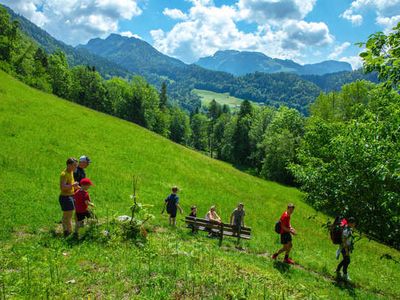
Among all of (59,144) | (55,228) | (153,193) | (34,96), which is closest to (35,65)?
(34,96)

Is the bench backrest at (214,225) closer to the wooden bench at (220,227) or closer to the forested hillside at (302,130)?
the wooden bench at (220,227)

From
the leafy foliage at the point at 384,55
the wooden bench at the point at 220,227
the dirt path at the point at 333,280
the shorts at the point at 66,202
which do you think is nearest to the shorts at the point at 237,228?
the wooden bench at the point at 220,227

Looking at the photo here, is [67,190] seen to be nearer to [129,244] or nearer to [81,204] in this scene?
[81,204]

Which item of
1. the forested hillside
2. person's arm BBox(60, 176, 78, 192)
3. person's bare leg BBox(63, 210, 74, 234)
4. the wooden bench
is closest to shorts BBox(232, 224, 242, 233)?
the wooden bench

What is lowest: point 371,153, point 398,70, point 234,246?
point 234,246

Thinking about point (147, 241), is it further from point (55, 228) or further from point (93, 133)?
point (93, 133)

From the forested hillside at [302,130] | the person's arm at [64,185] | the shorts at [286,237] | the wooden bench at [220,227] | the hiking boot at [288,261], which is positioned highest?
the forested hillside at [302,130]

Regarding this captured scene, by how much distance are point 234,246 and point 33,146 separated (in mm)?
18831

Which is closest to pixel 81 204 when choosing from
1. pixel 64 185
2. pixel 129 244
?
pixel 64 185

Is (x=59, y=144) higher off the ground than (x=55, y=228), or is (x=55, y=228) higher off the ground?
(x=59, y=144)

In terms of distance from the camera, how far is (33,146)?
1122 inches

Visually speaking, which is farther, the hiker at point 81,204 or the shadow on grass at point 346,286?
the shadow on grass at point 346,286

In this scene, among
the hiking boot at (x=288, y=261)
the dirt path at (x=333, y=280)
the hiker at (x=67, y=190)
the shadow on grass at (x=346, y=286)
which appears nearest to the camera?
the hiker at (x=67, y=190)

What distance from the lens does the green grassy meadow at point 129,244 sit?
1032cm
